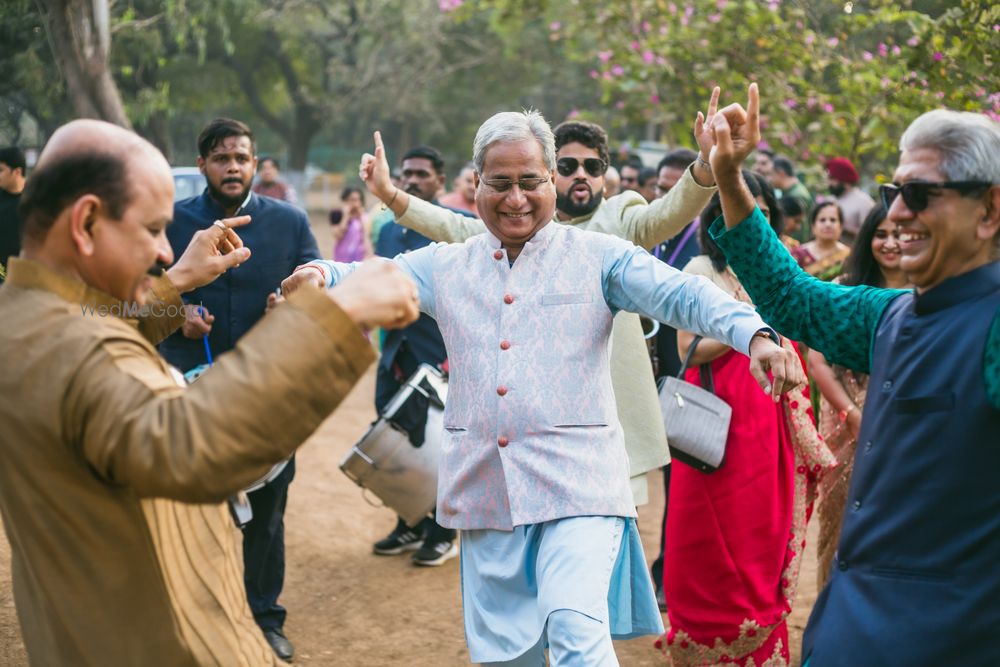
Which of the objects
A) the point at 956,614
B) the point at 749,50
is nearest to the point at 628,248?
the point at 956,614

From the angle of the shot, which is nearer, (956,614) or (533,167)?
(956,614)

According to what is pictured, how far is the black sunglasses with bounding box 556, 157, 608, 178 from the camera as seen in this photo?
5.23m

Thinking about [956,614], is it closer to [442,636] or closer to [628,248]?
[628,248]

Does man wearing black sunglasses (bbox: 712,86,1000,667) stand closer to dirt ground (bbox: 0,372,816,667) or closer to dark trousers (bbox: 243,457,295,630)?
dirt ground (bbox: 0,372,816,667)

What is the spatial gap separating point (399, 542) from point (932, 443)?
5.02m

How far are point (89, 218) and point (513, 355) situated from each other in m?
1.67

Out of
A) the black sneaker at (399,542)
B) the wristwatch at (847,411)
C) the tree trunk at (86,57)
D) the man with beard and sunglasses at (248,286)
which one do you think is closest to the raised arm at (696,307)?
the wristwatch at (847,411)

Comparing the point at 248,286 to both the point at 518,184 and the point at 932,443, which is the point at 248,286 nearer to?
the point at 518,184

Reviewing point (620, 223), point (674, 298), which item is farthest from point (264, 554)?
point (674, 298)

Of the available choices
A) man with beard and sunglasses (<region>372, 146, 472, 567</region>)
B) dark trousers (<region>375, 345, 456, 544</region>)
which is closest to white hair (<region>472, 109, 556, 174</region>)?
man with beard and sunglasses (<region>372, 146, 472, 567</region>)

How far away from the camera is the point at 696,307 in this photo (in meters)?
3.33

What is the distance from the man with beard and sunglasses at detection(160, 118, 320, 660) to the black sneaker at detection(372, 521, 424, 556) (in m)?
1.58

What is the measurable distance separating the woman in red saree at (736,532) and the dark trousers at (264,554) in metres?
1.83

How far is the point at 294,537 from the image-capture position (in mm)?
7277
